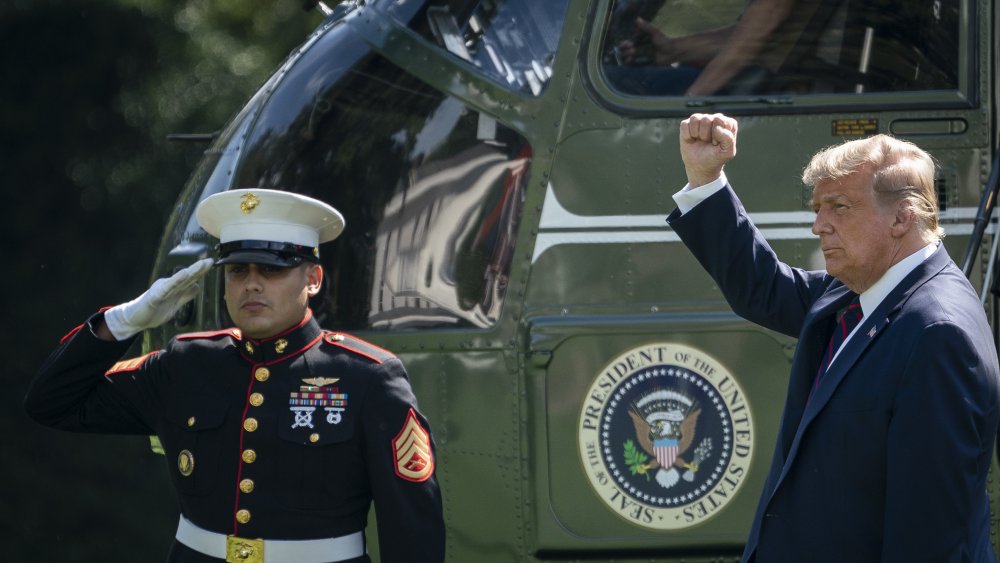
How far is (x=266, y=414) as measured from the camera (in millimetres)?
3316

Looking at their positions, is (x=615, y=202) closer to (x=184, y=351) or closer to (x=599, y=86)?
(x=599, y=86)

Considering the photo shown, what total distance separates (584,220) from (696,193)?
3.30 feet

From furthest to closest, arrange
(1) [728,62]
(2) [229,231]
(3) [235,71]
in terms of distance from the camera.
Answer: (3) [235,71]
(1) [728,62]
(2) [229,231]

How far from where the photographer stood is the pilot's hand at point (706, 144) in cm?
304

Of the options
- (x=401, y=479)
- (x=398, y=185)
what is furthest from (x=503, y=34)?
(x=401, y=479)

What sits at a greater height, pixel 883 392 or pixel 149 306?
pixel 149 306

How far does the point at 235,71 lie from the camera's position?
32.2 feet

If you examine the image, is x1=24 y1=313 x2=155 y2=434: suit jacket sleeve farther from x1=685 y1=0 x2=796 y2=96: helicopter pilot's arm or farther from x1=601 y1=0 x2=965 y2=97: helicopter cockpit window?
x1=685 y1=0 x2=796 y2=96: helicopter pilot's arm

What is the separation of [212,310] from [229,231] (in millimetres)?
939

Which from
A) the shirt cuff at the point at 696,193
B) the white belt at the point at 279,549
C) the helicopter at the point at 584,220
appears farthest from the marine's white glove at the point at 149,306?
the shirt cuff at the point at 696,193

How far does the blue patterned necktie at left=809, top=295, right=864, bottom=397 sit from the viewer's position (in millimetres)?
2848

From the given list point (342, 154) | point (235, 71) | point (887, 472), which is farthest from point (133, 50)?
point (887, 472)

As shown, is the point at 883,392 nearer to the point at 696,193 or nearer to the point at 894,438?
the point at 894,438

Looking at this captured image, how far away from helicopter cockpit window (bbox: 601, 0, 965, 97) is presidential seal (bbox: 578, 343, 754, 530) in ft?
2.95
